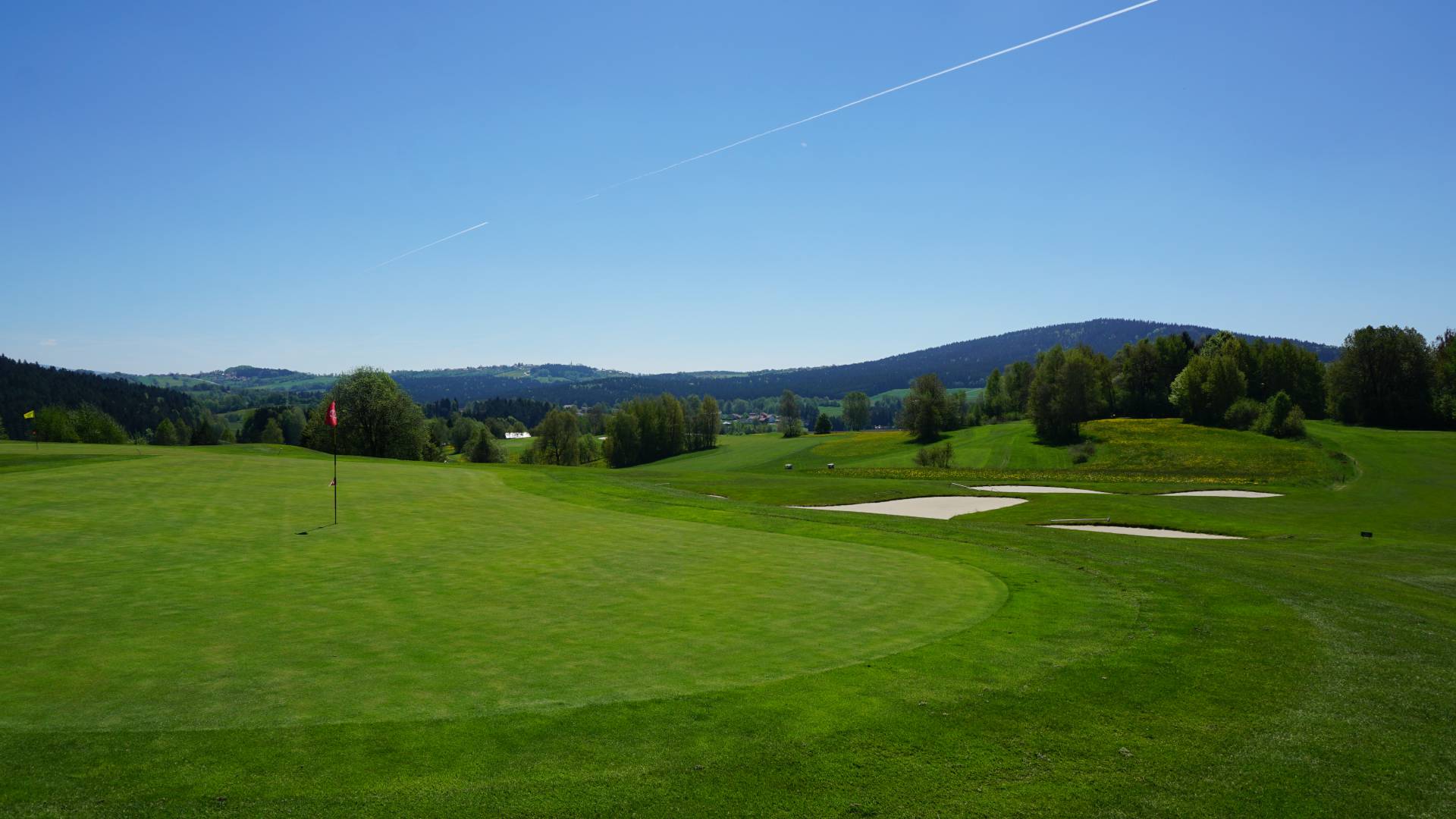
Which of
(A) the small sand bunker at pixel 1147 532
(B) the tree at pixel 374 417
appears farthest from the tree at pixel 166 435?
(A) the small sand bunker at pixel 1147 532

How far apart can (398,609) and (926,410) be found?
10211 centimetres

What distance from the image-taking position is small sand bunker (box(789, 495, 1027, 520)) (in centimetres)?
4084

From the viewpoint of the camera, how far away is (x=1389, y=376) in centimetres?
8925

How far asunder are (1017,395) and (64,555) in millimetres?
136490

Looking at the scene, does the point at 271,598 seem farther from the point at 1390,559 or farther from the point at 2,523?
the point at 1390,559

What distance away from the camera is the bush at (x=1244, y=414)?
86938mm

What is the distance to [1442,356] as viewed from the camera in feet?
297

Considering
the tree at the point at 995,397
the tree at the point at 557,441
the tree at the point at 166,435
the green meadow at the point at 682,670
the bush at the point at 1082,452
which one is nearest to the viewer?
the green meadow at the point at 682,670

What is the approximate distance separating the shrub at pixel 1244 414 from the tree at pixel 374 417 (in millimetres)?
91091

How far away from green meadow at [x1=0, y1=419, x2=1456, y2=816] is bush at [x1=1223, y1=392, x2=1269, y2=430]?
234 ft

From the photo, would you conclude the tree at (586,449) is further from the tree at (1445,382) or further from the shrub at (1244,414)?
the tree at (1445,382)

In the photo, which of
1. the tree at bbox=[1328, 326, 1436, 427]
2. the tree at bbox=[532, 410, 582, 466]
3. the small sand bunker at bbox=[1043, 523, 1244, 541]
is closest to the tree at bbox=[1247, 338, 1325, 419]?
the tree at bbox=[1328, 326, 1436, 427]

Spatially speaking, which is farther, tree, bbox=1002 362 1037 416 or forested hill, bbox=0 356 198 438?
forested hill, bbox=0 356 198 438

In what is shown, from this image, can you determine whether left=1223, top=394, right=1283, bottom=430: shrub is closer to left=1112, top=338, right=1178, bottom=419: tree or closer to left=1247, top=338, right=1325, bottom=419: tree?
A: left=1112, top=338, right=1178, bottom=419: tree
